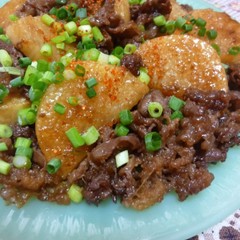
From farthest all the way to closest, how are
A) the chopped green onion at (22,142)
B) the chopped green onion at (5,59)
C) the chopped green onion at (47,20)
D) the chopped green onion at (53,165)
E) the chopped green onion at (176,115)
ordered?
the chopped green onion at (47,20)
the chopped green onion at (5,59)
the chopped green onion at (176,115)
the chopped green onion at (22,142)
the chopped green onion at (53,165)

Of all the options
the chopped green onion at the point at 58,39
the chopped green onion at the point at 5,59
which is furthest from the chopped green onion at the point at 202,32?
the chopped green onion at the point at 5,59

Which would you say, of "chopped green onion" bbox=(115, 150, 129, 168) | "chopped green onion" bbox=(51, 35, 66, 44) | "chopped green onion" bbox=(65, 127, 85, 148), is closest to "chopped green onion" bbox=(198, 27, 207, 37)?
"chopped green onion" bbox=(51, 35, 66, 44)

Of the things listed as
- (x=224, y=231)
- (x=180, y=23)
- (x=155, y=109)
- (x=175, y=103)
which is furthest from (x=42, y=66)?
(x=224, y=231)

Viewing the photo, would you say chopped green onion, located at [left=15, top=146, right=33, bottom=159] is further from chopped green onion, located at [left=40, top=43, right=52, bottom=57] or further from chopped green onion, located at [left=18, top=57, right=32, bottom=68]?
chopped green onion, located at [left=40, top=43, right=52, bottom=57]

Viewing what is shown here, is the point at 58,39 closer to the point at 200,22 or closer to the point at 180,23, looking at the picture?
the point at 180,23

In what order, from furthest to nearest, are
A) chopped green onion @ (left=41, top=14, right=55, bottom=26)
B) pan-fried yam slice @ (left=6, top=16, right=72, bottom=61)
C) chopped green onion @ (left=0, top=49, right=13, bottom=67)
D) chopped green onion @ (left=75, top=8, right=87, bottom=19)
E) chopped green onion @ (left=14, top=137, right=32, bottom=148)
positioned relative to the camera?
chopped green onion @ (left=75, top=8, right=87, bottom=19)
chopped green onion @ (left=41, top=14, right=55, bottom=26)
pan-fried yam slice @ (left=6, top=16, right=72, bottom=61)
chopped green onion @ (left=0, top=49, right=13, bottom=67)
chopped green onion @ (left=14, top=137, right=32, bottom=148)

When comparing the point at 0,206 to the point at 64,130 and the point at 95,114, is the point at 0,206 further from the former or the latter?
the point at 95,114

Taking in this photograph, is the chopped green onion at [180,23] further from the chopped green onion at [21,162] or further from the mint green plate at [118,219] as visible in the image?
the chopped green onion at [21,162]

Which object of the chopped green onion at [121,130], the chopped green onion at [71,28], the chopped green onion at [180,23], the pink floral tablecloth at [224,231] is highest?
the chopped green onion at [71,28]
